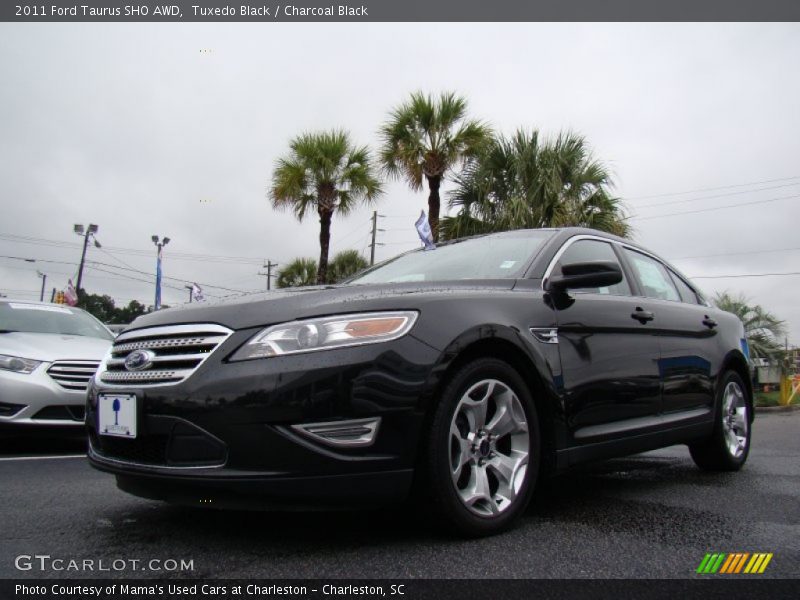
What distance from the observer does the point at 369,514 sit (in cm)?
310

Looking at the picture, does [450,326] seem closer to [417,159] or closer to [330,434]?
[330,434]

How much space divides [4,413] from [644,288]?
4.89 m

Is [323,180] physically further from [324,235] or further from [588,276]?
[588,276]

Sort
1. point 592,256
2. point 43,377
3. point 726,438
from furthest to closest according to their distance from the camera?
1. point 43,377
2. point 726,438
3. point 592,256

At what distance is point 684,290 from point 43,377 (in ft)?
16.4

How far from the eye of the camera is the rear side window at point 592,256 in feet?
12.0

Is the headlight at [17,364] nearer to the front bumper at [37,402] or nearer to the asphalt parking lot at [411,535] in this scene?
the front bumper at [37,402]

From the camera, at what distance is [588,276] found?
3.18m

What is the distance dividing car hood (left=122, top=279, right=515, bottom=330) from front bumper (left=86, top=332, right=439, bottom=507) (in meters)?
0.12

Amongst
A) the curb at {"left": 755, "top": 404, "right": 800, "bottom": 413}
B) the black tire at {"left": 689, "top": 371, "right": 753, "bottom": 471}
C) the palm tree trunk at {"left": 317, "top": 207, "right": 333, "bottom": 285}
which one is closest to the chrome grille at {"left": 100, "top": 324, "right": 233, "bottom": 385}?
the black tire at {"left": 689, "top": 371, "right": 753, "bottom": 471}

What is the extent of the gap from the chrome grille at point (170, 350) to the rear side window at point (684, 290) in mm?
3308

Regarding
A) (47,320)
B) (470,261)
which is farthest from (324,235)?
(470,261)

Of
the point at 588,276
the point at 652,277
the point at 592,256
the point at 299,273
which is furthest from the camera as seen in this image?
the point at 299,273
